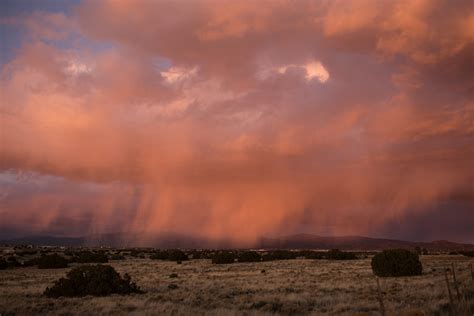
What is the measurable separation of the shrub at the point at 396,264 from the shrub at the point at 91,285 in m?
22.8

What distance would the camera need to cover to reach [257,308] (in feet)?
65.2

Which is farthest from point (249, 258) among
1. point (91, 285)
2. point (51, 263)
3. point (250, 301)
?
point (250, 301)

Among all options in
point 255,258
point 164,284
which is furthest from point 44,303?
point 255,258

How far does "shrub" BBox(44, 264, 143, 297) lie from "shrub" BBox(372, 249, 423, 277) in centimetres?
2276

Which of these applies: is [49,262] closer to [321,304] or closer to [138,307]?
[138,307]

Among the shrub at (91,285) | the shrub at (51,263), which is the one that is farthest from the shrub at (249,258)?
the shrub at (91,285)

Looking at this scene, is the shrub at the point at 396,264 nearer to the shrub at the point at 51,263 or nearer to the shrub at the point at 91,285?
the shrub at the point at 91,285

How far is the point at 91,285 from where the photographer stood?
2558 cm

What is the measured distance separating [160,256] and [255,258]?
1800 cm

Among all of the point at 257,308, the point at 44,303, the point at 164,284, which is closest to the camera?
the point at 257,308

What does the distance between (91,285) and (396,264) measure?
26.7 m

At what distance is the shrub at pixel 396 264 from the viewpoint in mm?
36844

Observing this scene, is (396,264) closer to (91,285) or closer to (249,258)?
(91,285)

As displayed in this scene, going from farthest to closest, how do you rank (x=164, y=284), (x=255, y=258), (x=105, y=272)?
1. (x=255, y=258)
2. (x=164, y=284)
3. (x=105, y=272)
